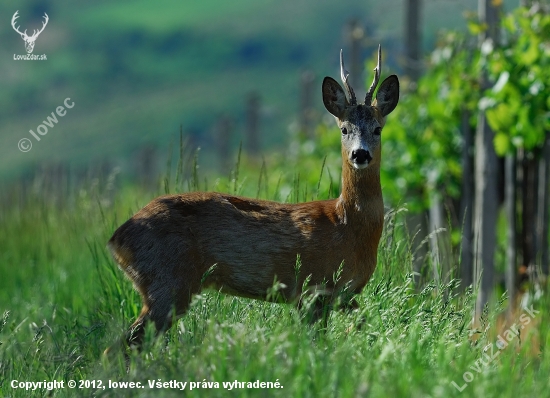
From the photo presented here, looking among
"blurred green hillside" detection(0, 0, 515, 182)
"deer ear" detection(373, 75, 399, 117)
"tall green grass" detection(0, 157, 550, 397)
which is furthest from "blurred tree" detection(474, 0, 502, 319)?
"blurred green hillside" detection(0, 0, 515, 182)

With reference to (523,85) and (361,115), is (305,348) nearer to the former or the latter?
(361,115)

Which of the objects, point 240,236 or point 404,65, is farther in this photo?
point 404,65

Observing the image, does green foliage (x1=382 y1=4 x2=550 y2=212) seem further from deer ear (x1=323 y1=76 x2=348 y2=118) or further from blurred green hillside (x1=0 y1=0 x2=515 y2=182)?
blurred green hillside (x1=0 y1=0 x2=515 y2=182)

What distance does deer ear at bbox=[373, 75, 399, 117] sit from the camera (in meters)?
5.71

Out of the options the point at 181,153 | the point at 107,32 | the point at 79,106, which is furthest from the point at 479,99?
the point at 107,32

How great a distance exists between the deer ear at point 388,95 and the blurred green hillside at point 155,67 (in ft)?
176

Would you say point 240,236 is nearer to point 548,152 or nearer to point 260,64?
point 548,152

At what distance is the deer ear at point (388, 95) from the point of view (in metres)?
5.71

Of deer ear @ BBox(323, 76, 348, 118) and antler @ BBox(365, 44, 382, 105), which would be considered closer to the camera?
antler @ BBox(365, 44, 382, 105)

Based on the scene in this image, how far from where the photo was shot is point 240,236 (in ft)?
17.1

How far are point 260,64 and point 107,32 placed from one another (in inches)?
614

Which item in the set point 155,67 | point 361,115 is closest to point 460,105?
point 361,115

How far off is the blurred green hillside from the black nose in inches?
2130

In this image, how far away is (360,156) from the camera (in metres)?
5.16
